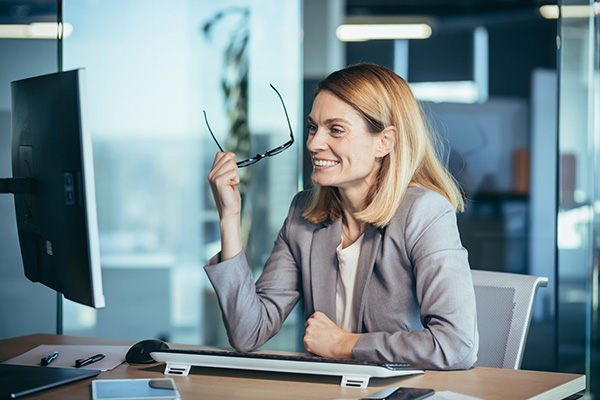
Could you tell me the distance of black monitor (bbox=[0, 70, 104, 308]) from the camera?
128 centimetres

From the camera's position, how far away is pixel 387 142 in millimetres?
1985

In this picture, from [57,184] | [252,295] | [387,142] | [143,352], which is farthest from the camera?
[387,142]

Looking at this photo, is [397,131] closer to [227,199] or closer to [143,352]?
[227,199]

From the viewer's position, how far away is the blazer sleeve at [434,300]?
1.56 m

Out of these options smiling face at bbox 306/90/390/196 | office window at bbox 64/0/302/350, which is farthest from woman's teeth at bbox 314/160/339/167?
office window at bbox 64/0/302/350

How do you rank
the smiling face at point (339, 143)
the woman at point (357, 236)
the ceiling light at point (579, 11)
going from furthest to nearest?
the ceiling light at point (579, 11), the smiling face at point (339, 143), the woman at point (357, 236)

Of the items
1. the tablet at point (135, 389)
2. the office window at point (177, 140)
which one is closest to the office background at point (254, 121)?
the office window at point (177, 140)

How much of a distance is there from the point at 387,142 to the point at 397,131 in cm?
4

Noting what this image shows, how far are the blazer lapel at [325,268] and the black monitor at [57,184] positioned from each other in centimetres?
→ 70

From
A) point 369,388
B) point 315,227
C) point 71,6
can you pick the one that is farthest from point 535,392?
point 71,6

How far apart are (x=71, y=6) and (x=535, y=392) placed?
10.2ft

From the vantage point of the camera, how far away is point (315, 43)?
4039mm

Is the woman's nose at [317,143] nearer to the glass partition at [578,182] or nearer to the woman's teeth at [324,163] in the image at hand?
the woman's teeth at [324,163]

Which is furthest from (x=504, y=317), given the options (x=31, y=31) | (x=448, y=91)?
(x=448, y=91)
